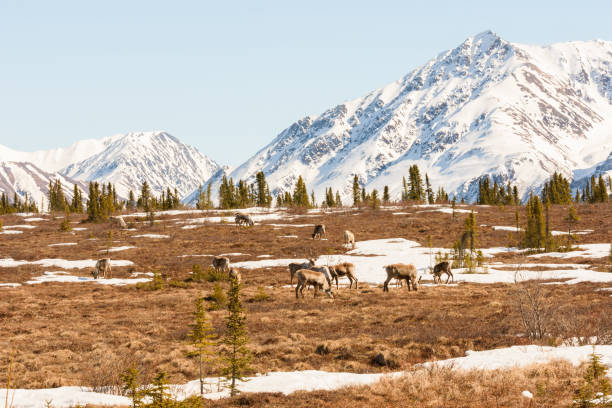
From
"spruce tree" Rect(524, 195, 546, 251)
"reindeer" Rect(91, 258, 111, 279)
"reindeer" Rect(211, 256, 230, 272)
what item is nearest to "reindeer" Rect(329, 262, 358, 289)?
"reindeer" Rect(211, 256, 230, 272)

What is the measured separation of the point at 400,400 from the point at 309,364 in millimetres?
4925

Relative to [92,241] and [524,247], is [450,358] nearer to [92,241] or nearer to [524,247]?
[524,247]

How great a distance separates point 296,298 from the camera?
29484 mm

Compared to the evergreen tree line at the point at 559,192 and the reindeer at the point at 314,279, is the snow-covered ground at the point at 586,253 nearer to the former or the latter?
the reindeer at the point at 314,279

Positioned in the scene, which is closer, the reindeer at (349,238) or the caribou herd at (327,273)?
the caribou herd at (327,273)

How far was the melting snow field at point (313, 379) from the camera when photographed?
12539 mm

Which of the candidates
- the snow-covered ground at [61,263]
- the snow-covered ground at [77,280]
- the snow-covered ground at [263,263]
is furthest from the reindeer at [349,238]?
the snow-covered ground at [77,280]

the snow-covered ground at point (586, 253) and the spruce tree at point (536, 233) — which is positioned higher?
the spruce tree at point (536, 233)

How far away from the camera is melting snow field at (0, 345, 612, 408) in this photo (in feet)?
41.1

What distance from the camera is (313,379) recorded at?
1413cm

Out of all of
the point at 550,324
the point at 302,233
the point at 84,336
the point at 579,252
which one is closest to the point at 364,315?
the point at 550,324

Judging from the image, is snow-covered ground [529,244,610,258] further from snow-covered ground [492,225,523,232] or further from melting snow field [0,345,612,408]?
melting snow field [0,345,612,408]

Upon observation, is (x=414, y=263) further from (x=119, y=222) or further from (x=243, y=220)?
(x=119, y=222)

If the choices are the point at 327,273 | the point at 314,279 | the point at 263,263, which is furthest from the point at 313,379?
the point at 263,263
